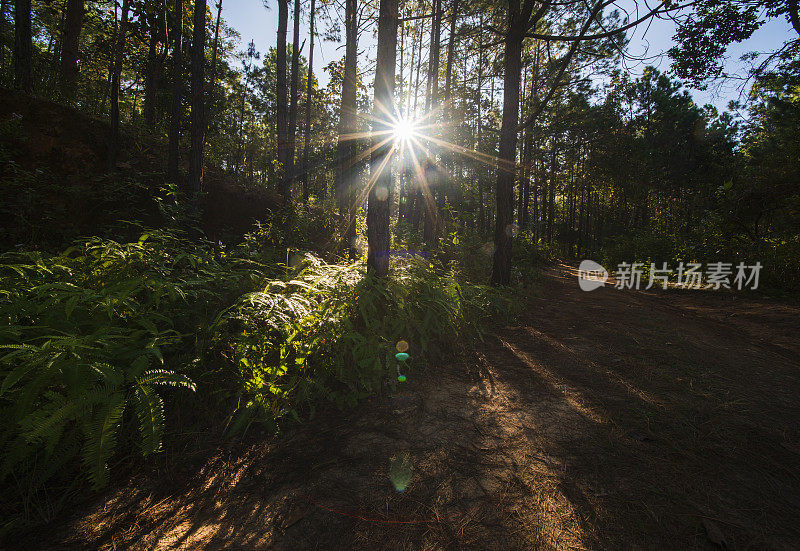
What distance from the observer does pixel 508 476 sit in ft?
5.72

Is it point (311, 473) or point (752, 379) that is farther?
point (752, 379)

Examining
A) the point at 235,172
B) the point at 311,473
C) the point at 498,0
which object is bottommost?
the point at 311,473

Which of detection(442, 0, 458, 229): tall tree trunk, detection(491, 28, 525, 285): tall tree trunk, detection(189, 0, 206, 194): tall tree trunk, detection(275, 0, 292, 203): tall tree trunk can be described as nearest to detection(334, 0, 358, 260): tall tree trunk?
detection(275, 0, 292, 203): tall tree trunk

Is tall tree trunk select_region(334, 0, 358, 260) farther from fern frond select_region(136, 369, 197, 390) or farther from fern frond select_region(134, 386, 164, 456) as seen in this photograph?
fern frond select_region(134, 386, 164, 456)

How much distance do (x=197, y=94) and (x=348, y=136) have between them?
3.33 m

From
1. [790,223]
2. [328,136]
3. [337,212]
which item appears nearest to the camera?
[790,223]

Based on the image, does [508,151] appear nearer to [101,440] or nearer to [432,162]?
[432,162]

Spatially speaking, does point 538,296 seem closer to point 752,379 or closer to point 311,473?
point 752,379

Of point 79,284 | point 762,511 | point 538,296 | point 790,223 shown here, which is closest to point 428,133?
point 538,296

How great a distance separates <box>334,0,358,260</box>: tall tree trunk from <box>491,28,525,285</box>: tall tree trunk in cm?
339

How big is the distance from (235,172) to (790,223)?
688 inches

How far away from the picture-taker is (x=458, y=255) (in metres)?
8.80

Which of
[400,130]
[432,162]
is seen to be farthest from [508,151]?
[432,162]

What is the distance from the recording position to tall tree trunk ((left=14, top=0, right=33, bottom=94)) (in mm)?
7046
